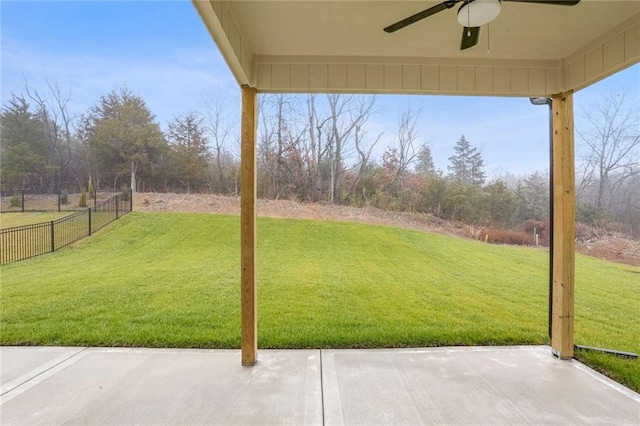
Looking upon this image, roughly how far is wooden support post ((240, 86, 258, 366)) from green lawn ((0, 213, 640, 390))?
44 centimetres

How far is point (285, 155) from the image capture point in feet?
14.3

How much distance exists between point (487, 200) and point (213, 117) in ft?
13.5

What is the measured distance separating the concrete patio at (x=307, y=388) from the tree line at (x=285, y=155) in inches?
84.3

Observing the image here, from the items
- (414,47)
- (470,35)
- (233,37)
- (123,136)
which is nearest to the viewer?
(470,35)

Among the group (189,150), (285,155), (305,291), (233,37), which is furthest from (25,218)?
(233,37)

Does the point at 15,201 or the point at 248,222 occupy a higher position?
the point at 15,201

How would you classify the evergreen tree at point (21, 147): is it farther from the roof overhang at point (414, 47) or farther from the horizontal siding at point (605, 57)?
the horizontal siding at point (605, 57)

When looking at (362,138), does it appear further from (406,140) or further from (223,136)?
(223,136)

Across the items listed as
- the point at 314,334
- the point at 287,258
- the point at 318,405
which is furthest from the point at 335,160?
the point at 318,405

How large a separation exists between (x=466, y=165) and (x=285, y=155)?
8.57 feet

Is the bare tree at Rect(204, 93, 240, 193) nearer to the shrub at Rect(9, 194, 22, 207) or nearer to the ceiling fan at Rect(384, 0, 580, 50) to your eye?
the shrub at Rect(9, 194, 22, 207)

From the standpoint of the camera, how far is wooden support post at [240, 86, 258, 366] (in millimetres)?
2436

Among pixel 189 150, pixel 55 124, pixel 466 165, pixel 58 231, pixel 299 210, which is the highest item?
pixel 55 124

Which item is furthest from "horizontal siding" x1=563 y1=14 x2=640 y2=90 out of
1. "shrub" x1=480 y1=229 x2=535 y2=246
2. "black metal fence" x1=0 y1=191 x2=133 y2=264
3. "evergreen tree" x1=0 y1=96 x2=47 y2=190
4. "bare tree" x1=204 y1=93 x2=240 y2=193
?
"evergreen tree" x1=0 y1=96 x2=47 y2=190
